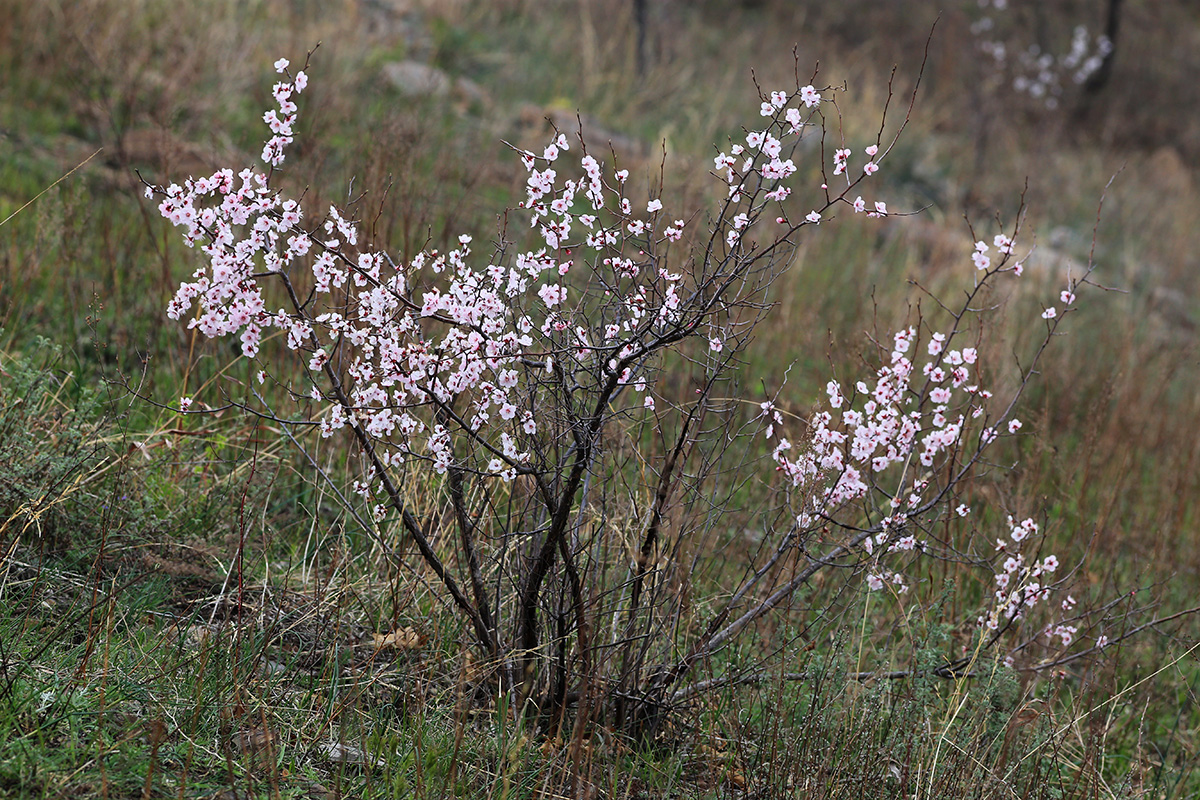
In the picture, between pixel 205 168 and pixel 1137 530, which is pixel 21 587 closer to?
pixel 205 168

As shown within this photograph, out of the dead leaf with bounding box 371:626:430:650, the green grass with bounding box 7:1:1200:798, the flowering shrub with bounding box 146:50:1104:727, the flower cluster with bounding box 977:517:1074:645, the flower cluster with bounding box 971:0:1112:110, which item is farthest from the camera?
the flower cluster with bounding box 971:0:1112:110

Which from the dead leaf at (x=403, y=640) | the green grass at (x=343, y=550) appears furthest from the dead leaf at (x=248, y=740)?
the dead leaf at (x=403, y=640)

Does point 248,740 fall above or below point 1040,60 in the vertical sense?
below

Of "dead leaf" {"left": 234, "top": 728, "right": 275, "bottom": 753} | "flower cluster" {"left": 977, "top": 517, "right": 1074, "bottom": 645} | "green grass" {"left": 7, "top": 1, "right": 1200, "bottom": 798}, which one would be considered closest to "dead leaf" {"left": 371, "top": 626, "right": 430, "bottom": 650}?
"green grass" {"left": 7, "top": 1, "right": 1200, "bottom": 798}

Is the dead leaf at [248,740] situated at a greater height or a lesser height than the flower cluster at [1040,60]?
lesser

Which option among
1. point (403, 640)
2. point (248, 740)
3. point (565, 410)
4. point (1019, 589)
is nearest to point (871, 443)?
point (1019, 589)

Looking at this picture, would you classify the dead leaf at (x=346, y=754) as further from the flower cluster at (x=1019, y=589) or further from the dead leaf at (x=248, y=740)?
the flower cluster at (x=1019, y=589)

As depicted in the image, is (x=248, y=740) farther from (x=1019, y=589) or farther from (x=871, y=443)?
(x=1019, y=589)

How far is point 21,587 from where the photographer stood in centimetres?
251

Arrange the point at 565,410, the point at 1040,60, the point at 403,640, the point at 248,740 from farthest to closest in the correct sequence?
the point at 1040,60
the point at 403,640
the point at 565,410
the point at 248,740

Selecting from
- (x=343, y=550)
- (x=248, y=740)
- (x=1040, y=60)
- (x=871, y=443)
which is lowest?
(x=248, y=740)

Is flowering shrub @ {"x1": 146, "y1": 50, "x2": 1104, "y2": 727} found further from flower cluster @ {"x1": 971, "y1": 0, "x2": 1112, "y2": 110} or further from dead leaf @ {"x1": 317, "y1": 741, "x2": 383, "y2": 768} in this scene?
flower cluster @ {"x1": 971, "y1": 0, "x2": 1112, "y2": 110}

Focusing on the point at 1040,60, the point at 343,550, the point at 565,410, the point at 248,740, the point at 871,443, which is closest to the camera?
the point at 248,740

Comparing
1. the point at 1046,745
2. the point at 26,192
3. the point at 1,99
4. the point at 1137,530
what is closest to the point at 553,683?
the point at 1046,745
